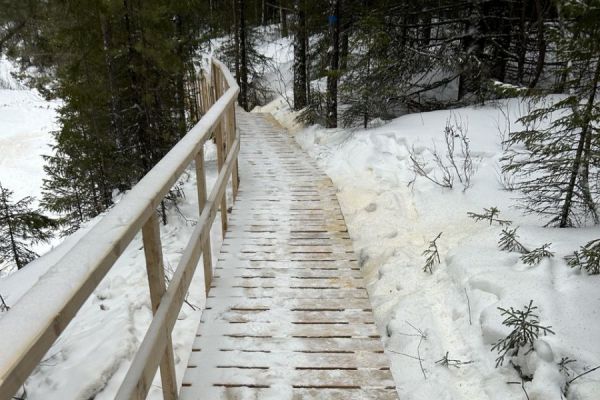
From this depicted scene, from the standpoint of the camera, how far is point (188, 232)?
234 inches

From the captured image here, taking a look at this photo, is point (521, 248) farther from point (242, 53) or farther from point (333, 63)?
point (242, 53)

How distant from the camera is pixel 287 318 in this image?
339cm

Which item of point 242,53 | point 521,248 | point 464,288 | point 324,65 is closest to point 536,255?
point 521,248

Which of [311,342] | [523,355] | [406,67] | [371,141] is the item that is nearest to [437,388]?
[523,355]

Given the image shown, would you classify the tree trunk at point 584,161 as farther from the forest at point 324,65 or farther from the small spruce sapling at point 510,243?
the forest at point 324,65

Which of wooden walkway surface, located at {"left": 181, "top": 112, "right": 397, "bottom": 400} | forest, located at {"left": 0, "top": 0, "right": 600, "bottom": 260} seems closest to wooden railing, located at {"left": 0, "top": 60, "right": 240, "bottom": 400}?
wooden walkway surface, located at {"left": 181, "top": 112, "right": 397, "bottom": 400}

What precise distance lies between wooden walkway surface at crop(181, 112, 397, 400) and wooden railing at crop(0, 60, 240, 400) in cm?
45

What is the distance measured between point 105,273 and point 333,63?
8.84 metres

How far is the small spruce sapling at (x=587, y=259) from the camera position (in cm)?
283

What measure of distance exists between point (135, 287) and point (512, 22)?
31.5 ft

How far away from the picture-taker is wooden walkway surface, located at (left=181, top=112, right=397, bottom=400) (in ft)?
8.98

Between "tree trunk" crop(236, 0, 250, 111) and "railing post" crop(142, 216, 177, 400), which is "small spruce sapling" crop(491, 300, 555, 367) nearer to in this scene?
"railing post" crop(142, 216, 177, 400)

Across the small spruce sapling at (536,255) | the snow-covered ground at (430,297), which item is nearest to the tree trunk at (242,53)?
the snow-covered ground at (430,297)

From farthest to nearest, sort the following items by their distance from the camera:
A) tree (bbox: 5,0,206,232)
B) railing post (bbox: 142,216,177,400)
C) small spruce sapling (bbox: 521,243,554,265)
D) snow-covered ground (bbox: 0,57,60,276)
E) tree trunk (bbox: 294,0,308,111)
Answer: snow-covered ground (bbox: 0,57,60,276), tree trunk (bbox: 294,0,308,111), tree (bbox: 5,0,206,232), small spruce sapling (bbox: 521,243,554,265), railing post (bbox: 142,216,177,400)
